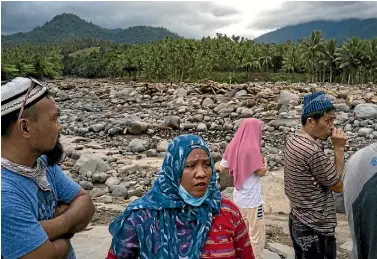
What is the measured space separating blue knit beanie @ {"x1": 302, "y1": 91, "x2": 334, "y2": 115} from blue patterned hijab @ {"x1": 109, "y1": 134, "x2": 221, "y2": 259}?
117 cm

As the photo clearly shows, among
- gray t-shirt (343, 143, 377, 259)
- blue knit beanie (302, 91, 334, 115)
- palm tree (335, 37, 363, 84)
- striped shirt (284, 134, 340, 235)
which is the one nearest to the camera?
gray t-shirt (343, 143, 377, 259)

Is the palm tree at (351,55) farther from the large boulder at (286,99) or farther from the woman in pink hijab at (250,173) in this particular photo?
the woman in pink hijab at (250,173)

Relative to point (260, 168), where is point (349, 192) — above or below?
above

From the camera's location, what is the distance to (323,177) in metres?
2.80

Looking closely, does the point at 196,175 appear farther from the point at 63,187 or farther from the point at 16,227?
the point at 16,227

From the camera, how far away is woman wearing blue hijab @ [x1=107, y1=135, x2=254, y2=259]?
6.42ft

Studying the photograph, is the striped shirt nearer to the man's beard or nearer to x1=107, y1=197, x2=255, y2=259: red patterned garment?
x1=107, y1=197, x2=255, y2=259: red patterned garment

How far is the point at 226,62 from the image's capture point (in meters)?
58.6

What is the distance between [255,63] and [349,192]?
5744cm

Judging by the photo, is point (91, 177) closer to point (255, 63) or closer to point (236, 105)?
point (236, 105)

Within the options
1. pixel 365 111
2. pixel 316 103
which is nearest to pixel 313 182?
pixel 316 103

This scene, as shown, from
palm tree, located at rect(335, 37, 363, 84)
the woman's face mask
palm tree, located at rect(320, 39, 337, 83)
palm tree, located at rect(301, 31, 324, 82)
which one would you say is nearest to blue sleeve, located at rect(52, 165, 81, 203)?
the woman's face mask

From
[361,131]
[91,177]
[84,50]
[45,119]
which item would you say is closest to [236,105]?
[361,131]

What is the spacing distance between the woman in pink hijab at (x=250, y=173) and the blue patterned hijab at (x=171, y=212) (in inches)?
75.9
